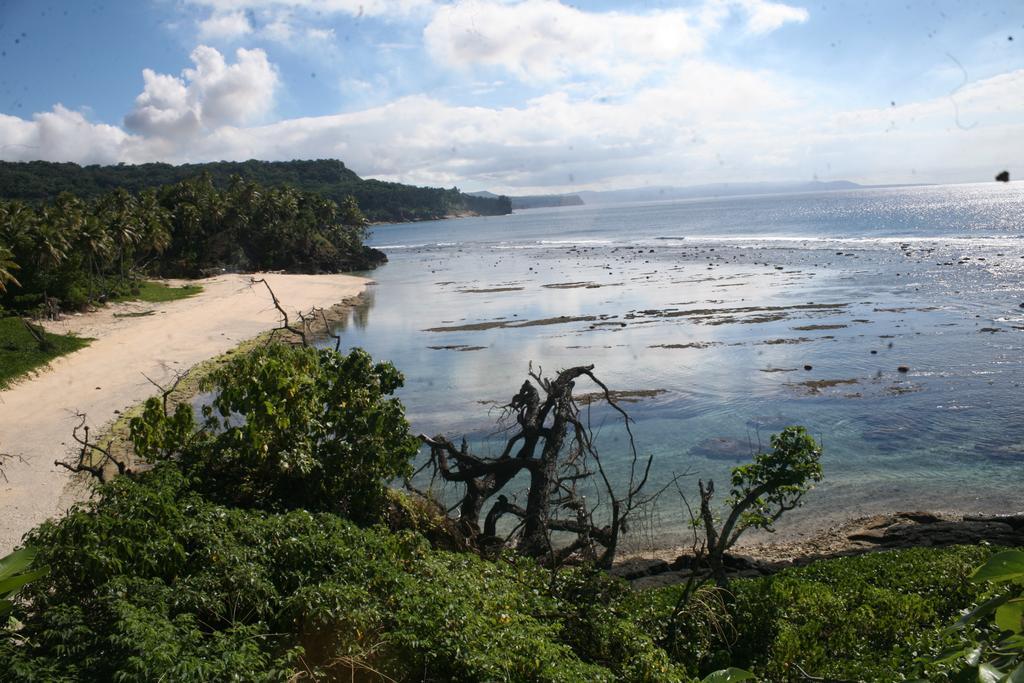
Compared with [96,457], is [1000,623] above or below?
above

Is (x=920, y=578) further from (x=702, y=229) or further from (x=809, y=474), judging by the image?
(x=702, y=229)

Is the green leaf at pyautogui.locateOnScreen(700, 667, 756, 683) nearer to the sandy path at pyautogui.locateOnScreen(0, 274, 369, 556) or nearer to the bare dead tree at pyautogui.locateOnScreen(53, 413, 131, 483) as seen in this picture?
the bare dead tree at pyautogui.locateOnScreen(53, 413, 131, 483)

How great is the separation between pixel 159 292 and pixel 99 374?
2677 cm

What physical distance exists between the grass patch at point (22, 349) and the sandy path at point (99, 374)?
0.47 meters

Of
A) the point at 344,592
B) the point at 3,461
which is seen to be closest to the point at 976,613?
the point at 344,592

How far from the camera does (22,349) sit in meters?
30.3

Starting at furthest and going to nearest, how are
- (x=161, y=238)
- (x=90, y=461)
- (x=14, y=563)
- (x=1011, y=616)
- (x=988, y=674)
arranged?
(x=161, y=238), (x=90, y=461), (x=14, y=563), (x=1011, y=616), (x=988, y=674)

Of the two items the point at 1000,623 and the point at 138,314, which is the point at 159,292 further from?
the point at 1000,623

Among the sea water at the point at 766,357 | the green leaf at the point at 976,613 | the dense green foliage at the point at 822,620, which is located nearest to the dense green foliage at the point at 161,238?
the sea water at the point at 766,357

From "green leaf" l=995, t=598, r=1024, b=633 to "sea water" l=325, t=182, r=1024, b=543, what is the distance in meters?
14.2

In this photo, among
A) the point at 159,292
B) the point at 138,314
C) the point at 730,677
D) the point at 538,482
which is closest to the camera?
the point at 730,677

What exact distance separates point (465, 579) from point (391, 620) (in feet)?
4.14

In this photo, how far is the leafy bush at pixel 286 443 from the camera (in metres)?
10.1

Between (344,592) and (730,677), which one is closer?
(730,677)
